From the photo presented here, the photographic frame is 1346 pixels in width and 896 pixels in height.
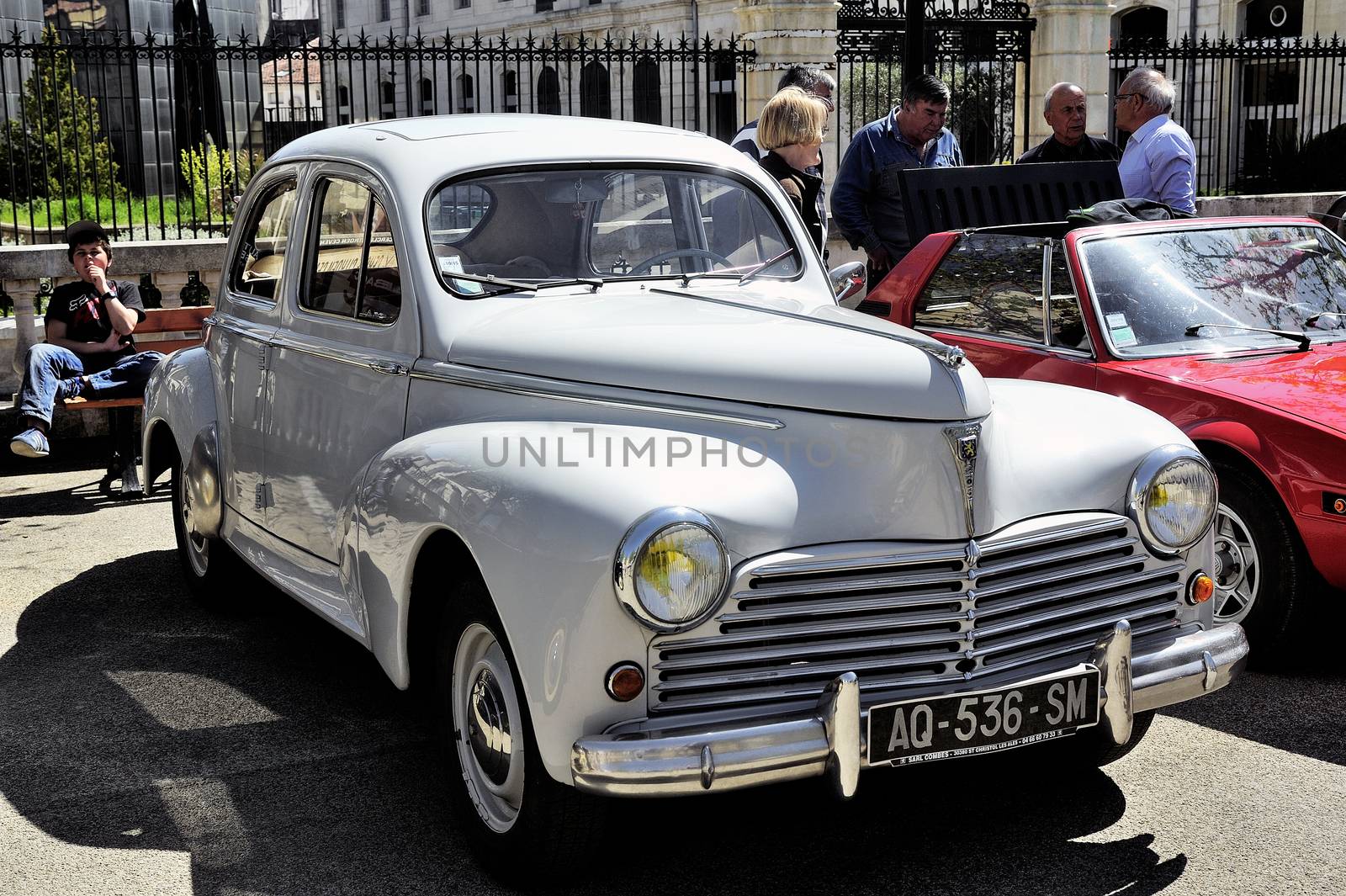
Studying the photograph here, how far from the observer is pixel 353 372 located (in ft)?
14.6

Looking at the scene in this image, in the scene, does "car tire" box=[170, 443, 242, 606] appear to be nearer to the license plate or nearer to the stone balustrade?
the license plate

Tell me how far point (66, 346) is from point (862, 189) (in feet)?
15.5

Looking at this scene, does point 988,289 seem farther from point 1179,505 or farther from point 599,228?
point 1179,505

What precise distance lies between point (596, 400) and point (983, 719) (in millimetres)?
1247

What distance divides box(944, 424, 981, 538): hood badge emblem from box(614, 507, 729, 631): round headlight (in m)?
0.66

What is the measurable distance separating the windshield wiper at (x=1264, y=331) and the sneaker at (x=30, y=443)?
5.95m

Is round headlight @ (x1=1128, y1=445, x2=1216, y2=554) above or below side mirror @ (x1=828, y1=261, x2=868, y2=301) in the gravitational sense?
below

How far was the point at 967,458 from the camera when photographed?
345cm

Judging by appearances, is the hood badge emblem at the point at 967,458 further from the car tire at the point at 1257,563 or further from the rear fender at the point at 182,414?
the rear fender at the point at 182,414

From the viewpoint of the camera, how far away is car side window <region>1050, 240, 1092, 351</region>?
564cm

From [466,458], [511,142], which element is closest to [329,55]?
[511,142]

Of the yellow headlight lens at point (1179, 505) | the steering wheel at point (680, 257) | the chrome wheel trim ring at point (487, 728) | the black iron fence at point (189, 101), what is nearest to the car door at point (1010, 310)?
the steering wheel at point (680, 257)

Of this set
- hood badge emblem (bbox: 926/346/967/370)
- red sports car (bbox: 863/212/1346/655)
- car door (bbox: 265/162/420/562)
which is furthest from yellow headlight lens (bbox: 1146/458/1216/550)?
car door (bbox: 265/162/420/562)

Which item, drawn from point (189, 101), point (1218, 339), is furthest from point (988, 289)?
point (189, 101)
